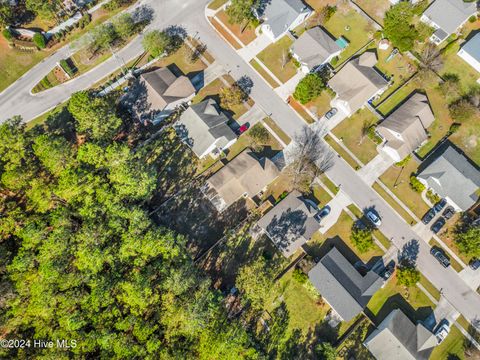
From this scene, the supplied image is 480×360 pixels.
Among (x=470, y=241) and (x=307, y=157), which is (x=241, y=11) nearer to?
(x=307, y=157)

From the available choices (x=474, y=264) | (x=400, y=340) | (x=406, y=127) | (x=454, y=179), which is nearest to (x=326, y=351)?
(x=400, y=340)

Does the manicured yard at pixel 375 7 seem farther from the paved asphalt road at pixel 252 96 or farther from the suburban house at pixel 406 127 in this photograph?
the paved asphalt road at pixel 252 96

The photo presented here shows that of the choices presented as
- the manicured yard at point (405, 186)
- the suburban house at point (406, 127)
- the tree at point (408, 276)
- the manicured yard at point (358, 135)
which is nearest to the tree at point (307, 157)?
the manicured yard at point (358, 135)

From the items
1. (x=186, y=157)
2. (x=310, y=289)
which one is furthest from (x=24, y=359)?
(x=310, y=289)

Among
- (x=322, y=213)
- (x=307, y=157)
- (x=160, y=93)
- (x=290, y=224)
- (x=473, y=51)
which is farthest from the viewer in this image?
(x=473, y=51)

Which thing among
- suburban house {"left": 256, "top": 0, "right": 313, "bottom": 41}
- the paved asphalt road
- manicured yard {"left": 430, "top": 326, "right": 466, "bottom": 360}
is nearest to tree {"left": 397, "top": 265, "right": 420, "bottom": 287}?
the paved asphalt road

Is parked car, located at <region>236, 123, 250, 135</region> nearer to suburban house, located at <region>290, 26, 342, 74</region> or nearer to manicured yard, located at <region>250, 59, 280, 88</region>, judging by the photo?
manicured yard, located at <region>250, 59, 280, 88</region>

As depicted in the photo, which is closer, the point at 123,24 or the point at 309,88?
the point at 309,88
